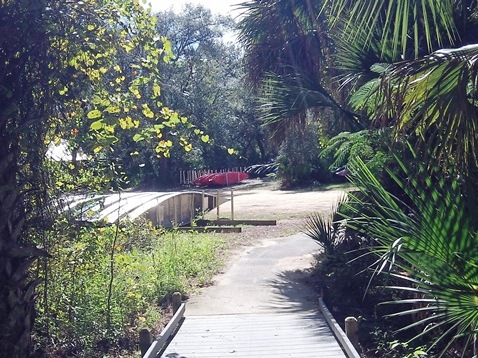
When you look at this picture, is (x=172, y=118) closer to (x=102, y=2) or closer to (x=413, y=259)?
(x=102, y=2)

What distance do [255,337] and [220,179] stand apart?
1479 inches

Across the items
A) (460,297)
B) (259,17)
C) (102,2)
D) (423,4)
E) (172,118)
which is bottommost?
(460,297)

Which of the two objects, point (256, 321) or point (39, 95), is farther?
point (256, 321)

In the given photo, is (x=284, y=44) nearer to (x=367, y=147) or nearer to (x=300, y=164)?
(x=367, y=147)

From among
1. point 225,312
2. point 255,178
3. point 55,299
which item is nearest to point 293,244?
point 225,312

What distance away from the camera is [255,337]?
8211 millimetres

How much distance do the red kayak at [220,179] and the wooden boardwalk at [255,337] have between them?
35.4m

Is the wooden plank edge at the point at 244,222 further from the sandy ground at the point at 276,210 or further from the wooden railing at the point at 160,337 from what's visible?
the wooden railing at the point at 160,337

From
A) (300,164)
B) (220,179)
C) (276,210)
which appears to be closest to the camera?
(276,210)

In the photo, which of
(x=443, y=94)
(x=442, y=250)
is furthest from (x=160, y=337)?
(x=443, y=94)

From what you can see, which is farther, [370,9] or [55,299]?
[55,299]

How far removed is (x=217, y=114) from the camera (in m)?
44.6

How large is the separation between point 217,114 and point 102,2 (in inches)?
1513

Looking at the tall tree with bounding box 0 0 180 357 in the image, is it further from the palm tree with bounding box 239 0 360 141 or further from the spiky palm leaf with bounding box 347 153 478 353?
the palm tree with bounding box 239 0 360 141
